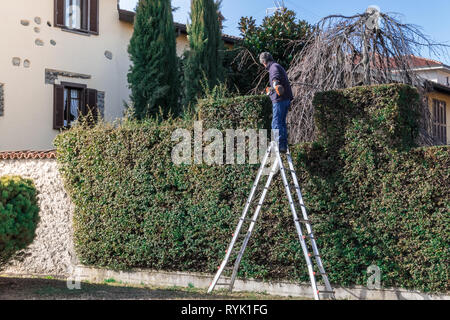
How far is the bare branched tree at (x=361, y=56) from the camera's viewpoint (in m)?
11.9

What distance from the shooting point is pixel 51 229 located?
13031 mm

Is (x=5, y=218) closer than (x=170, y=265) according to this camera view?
Yes

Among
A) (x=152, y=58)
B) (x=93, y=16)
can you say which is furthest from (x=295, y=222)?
(x=93, y=16)

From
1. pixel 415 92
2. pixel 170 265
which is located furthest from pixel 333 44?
pixel 170 265

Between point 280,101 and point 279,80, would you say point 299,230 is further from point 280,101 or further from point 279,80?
point 279,80

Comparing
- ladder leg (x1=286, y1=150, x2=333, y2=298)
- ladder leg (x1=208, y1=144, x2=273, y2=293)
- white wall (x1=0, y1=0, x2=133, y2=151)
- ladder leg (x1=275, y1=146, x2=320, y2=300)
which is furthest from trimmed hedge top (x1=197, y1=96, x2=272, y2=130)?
white wall (x1=0, y1=0, x2=133, y2=151)

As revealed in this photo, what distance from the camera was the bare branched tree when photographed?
11.9 metres

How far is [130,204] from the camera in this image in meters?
11.6

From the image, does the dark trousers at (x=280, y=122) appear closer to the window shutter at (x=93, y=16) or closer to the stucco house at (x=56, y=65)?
the stucco house at (x=56, y=65)

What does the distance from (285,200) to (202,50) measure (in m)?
8.15

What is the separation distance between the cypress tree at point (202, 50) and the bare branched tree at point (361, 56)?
16.5 ft
